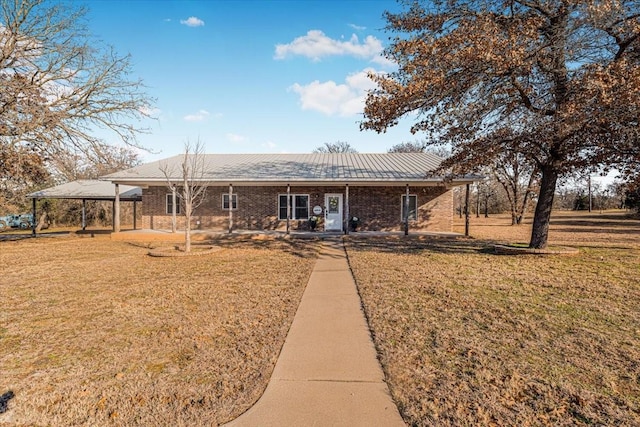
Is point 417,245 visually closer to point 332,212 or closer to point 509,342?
point 332,212

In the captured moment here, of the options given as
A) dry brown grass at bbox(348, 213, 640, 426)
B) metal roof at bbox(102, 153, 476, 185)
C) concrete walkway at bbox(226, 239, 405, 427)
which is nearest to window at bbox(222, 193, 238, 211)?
metal roof at bbox(102, 153, 476, 185)

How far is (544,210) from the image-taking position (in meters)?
11.4

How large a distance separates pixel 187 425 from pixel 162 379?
89cm

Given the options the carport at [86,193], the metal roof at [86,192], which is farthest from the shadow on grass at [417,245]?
the metal roof at [86,192]

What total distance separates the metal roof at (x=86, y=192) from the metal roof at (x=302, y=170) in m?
2.66

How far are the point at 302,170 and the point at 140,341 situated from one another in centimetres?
1423

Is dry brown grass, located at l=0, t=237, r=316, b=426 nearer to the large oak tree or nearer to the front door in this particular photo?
the large oak tree

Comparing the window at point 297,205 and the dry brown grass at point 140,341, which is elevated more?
the window at point 297,205

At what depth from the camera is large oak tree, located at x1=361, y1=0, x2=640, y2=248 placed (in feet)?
28.0

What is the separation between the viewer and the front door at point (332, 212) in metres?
18.5

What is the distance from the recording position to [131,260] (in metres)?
10.9

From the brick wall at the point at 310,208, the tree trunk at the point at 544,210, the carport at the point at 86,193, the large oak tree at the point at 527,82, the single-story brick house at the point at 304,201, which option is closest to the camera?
the large oak tree at the point at 527,82

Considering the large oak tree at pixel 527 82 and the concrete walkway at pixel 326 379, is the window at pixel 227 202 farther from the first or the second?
the concrete walkway at pixel 326 379

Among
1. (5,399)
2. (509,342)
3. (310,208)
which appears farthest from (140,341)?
(310,208)
